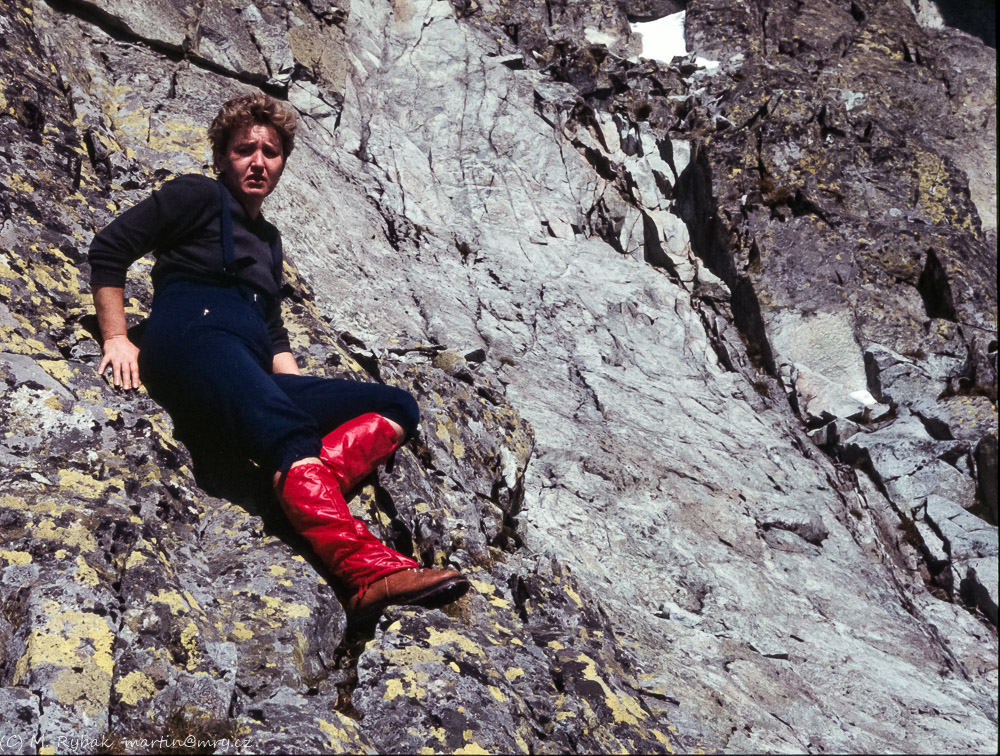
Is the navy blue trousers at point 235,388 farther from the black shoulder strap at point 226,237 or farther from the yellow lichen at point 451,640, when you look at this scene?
the yellow lichen at point 451,640

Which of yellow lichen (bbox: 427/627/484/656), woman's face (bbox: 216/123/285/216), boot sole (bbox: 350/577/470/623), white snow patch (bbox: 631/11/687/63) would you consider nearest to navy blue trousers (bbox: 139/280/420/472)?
woman's face (bbox: 216/123/285/216)

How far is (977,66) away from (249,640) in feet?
103

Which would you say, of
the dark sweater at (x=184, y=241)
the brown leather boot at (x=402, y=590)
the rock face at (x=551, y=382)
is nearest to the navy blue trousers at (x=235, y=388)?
the dark sweater at (x=184, y=241)

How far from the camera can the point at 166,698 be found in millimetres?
4234

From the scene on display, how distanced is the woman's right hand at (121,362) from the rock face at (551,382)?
15cm

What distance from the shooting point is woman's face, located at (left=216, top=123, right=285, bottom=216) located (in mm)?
6246

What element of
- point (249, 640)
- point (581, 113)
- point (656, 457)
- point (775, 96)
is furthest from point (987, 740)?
point (775, 96)

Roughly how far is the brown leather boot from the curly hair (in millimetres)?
3595

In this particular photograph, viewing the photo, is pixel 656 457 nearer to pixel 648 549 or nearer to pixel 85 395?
pixel 648 549

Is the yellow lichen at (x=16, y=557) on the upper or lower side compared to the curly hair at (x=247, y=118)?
lower

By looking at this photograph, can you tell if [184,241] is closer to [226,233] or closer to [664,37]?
[226,233]

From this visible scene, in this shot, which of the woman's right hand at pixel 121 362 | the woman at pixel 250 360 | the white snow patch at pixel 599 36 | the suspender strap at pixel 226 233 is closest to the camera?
the woman at pixel 250 360

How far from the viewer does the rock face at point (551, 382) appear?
16.1 feet

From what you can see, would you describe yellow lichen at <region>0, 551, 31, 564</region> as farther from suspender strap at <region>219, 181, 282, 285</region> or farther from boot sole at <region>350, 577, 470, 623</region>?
suspender strap at <region>219, 181, 282, 285</region>
